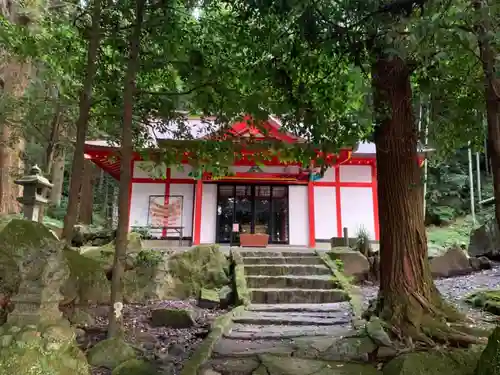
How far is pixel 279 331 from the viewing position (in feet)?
16.7

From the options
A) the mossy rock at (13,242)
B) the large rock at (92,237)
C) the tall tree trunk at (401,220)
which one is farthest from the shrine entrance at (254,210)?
the tall tree trunk at (401,220)

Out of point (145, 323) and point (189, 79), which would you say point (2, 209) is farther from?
point (189, 79)

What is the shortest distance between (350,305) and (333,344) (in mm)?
2379

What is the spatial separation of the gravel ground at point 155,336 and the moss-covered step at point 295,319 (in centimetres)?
63

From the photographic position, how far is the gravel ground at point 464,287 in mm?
5879

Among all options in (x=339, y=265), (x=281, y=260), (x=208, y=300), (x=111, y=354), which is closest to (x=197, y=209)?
(x=281, y=260)

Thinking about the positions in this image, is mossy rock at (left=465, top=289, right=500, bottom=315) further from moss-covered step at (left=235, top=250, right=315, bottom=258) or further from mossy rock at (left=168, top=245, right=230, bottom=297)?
mossy rock at (left=168, top=245, right=230, bottom=297)

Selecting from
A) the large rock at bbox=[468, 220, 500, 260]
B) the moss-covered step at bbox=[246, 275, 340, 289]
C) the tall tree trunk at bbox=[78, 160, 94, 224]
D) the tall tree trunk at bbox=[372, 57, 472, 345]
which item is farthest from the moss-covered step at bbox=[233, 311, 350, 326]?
the tall tree trunk at bbox=[78, 160, 94, 224]

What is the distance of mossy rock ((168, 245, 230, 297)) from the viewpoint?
26.2 feet

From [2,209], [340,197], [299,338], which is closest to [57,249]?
[299,338]

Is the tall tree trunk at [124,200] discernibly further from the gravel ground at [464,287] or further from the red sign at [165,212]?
the red sign at [165,212]

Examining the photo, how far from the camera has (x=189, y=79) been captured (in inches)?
201

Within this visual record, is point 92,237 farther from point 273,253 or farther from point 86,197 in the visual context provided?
point 86,197

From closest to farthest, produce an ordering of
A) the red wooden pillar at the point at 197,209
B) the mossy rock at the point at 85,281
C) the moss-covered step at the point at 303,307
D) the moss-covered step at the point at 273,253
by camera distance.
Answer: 1. the mossy rock at the point at 85,281
2. the moss-covered step at the point at 303,307
3. the moss-covered step at the point at 273,253
4. the red wooden pillar at the point at 197,209
